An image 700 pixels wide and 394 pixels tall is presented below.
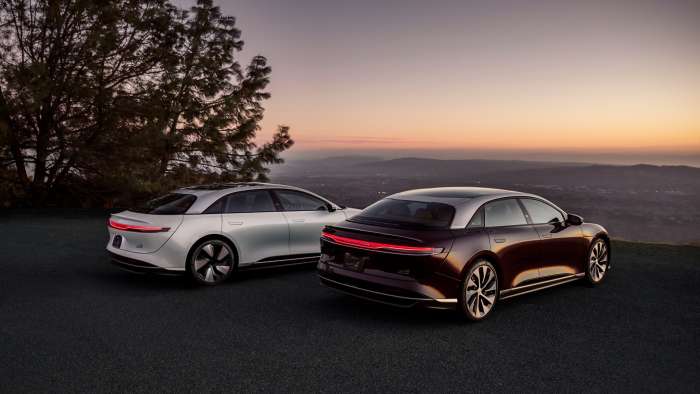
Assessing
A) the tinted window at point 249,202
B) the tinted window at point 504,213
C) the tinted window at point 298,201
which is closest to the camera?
the tinted window at point 504,213

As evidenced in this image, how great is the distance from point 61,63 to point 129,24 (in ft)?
10.4

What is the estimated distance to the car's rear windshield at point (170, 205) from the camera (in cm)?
772

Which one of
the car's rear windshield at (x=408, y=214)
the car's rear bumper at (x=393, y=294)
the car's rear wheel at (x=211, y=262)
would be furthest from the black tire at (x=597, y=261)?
the car's rear wheel at (x=211, y=262)

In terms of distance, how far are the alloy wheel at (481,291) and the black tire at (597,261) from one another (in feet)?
7.96

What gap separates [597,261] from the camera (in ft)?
27.0

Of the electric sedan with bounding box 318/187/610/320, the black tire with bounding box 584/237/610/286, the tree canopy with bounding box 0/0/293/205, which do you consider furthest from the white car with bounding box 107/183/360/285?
the tree canopy with bounding box 0/0/293/205

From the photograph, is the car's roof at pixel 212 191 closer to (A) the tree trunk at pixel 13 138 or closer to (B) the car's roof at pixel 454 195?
(B) the car's roof at pixel 454 195

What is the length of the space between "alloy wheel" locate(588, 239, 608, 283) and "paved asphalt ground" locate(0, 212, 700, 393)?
10.3 inches

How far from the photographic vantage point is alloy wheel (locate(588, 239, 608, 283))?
8070 mm

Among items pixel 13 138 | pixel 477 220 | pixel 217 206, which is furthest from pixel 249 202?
pixel 13 138

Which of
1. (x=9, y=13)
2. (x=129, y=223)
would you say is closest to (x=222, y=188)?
(x=129, y=223)

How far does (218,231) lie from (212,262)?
1.55ft

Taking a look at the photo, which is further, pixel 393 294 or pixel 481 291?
pixel 481 291

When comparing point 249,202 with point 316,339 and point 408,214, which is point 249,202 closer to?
point 408,214
